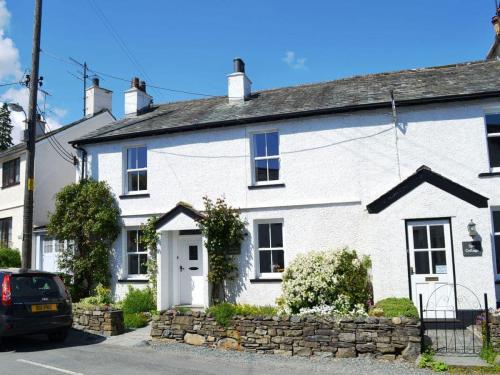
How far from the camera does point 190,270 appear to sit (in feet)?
49.2

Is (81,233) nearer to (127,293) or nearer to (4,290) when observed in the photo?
(127,293)

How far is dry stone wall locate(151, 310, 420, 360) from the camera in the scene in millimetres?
8859

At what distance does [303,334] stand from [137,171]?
921 centimetres

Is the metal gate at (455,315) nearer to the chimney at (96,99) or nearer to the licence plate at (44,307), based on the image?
the licence plate at (44,307)

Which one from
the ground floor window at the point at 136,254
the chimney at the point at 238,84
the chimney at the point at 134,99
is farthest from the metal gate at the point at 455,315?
the chimney at the point at 134,99

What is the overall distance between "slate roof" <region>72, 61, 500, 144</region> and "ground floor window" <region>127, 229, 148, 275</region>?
11.3ft

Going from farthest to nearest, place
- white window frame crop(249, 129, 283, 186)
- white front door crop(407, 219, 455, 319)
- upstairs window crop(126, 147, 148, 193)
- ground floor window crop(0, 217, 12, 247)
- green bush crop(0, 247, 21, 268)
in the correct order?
1. ground floor window crop(0, 217, 12, 247)
2. green bush crop(0, 247, 21, 268)
3. upstairs window crop(126, 147, 148, 193)
4. white window frame crop(249, 129, 283, 186)
5. white front door crop(407, 219, 455, 319)

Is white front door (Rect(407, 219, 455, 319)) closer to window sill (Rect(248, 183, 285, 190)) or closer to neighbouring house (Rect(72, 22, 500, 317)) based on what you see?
neighbouring house (Rect(72, 22, 500, 317))

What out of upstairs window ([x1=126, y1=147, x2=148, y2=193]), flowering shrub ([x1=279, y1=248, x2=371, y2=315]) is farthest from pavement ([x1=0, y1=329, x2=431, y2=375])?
upstairs window ([x1=126, y1=147, x2=148, y2=193])

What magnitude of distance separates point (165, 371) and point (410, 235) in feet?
22.5

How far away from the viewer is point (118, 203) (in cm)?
1630

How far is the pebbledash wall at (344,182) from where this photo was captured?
11.7m

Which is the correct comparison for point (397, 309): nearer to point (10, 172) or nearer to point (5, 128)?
point (10, 172)

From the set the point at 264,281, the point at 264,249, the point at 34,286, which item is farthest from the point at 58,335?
the point at 264,249
